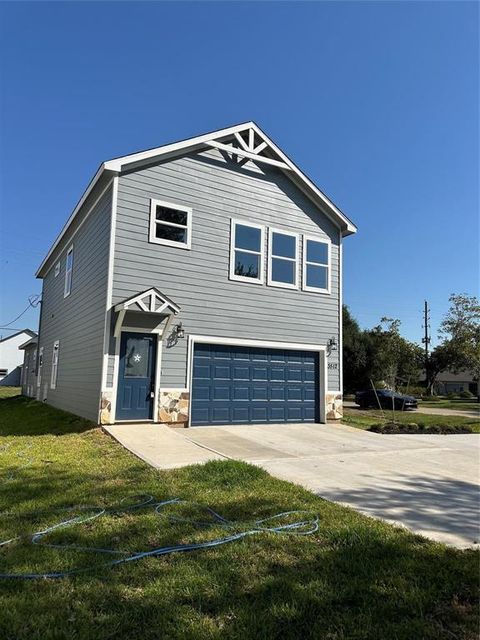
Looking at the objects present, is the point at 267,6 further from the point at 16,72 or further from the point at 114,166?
the point at 16,72

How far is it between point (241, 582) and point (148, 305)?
804 cm

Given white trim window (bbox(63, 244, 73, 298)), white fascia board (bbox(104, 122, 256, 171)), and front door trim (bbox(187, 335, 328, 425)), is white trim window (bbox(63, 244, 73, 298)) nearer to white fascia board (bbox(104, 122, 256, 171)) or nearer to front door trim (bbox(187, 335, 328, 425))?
white fascia board (bbox(104, 122, 256, 171))

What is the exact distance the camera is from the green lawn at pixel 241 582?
2494 mm

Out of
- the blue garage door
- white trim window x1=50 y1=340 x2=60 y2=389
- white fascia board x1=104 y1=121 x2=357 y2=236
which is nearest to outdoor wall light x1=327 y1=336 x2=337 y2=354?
the blue garage door

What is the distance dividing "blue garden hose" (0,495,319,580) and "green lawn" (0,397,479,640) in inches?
3.2

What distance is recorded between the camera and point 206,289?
11.9 meters

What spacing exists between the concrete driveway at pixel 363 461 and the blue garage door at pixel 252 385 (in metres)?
0.52

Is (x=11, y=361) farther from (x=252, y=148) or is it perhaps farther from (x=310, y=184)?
(x=310, y=184)

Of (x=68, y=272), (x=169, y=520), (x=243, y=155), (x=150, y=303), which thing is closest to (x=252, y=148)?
(x=243, y=155)

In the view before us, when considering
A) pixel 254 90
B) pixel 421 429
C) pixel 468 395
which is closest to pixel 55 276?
pixel 254 90

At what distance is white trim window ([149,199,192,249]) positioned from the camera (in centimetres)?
1134

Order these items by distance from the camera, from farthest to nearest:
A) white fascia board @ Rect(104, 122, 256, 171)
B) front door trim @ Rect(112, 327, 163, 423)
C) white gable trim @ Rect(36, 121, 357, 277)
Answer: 1. white gable trim @ Rect(36, 121, 357, 277)
2. white fascia board @ Rect(104, 122, 256, 171)
3. front door trim @ Rect(112, 327, 163, 423)

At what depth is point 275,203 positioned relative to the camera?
13.4 m

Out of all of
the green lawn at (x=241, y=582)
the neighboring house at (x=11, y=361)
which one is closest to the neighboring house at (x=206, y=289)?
the green lawn at (x=241, y=582)
